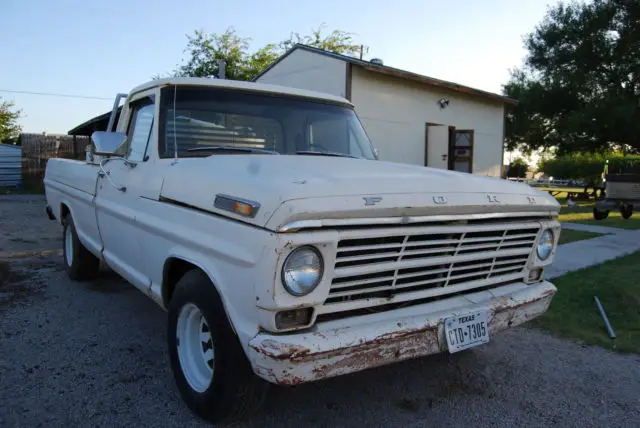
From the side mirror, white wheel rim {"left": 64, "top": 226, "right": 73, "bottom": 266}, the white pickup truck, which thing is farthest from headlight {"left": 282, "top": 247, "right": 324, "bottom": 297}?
white wheel rim {"left": 64, "top": 226, "right": 73, "bottom": 266}

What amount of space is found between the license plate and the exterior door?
11.9 meters

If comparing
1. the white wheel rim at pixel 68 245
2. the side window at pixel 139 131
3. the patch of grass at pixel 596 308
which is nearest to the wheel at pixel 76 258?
the white wheel rim at pixel 68 245

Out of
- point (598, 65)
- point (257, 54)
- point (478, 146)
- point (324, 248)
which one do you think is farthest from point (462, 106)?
point (257, 54)

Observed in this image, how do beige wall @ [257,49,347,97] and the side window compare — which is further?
beige wall @ [257,49,347,97]

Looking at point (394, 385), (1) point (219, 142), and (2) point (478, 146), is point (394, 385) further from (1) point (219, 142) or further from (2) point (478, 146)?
(2) point (478, 146)

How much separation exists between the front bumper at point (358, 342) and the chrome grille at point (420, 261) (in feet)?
0.26

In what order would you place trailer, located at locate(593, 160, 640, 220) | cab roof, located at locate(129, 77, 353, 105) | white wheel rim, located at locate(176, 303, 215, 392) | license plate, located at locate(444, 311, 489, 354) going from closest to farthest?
license plate, located at locate(444, 311, 489, 354) < white wheel rim, located at locate(176, 303, 215, 392) < cab roof, located at locate(129, 77, 353, 105) < trailer, located at locate(593, 160, 640, 220)

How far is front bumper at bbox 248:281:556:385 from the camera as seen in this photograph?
2.06 m

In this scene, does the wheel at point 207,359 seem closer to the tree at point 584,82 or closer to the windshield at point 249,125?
the windshield at point 249,125

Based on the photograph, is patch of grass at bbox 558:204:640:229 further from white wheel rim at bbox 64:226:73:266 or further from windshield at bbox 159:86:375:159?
white wheel rim at bbox 64:226:73:266

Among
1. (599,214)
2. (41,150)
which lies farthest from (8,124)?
(599,214)

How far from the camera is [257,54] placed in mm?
29938

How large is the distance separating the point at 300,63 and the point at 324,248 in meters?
11.7

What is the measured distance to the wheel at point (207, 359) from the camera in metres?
2.32
